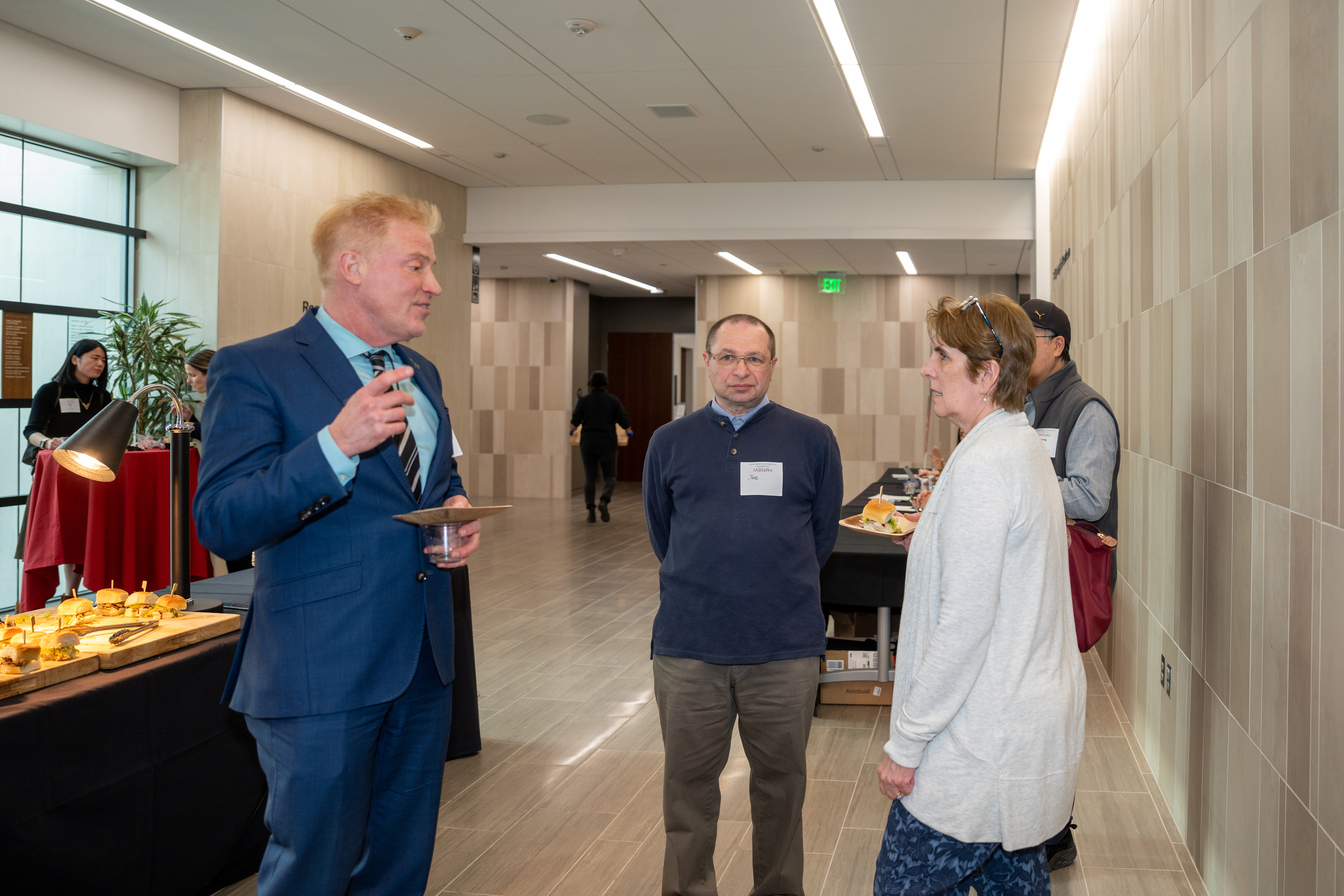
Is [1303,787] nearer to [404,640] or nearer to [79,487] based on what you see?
[404,640]

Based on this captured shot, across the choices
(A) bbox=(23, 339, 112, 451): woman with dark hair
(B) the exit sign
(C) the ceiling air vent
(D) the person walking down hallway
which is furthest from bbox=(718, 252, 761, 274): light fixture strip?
(A) bbox=(23, 339, 112, 451): woman with dark hair

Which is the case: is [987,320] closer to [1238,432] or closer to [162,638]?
[1238,432]

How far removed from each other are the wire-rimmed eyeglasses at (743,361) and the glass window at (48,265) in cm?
605

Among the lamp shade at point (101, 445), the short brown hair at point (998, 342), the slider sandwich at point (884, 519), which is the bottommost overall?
the slider sandwich at point (884, 519)

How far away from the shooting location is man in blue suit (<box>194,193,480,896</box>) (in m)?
1.70

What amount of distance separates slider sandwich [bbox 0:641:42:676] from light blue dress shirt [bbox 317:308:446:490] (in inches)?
42.7

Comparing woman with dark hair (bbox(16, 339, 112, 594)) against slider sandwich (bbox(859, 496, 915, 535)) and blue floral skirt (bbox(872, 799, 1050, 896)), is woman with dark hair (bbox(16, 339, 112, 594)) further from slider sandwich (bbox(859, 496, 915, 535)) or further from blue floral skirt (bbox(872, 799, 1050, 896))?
blue floral skirt (bbox(872, 799, 1050, 896))

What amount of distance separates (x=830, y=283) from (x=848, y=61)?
8.01m

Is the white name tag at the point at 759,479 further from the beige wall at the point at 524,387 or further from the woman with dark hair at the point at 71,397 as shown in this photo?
the beige wall at the point at 524,387

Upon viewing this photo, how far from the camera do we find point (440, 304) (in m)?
11.1

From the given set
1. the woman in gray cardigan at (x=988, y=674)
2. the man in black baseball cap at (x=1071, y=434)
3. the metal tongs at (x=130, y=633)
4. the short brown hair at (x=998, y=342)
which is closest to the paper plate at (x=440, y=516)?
the woman in gray cardigan at (x=988, y=674)

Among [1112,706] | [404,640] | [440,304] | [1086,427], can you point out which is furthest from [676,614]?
[440,304]

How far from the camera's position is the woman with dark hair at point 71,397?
20.8 feet

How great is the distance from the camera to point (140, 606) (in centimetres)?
287
